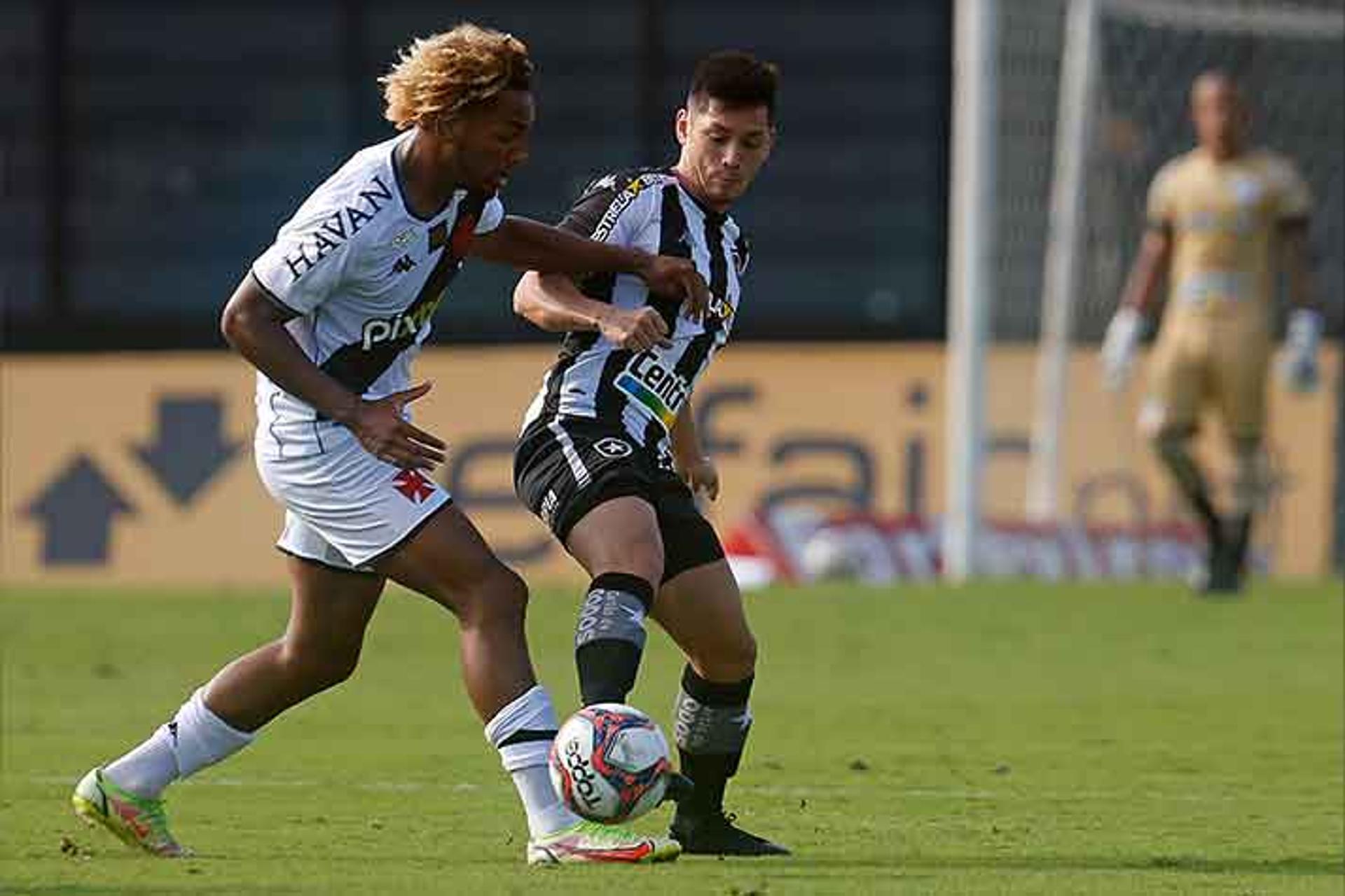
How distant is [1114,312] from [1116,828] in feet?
36.1

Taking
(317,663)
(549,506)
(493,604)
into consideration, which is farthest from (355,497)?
(549,506)

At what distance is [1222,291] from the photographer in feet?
55.0

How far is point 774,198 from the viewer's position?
21.8m

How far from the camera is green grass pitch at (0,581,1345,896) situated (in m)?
7.64

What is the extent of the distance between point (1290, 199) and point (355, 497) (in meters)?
9.89

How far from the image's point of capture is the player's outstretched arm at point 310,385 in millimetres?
7344

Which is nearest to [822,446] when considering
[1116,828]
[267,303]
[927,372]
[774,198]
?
[927,372]

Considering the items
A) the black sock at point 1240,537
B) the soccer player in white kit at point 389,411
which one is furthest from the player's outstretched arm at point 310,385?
the black sock at point 1240,537

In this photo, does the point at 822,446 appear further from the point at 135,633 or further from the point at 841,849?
the point at 841,849

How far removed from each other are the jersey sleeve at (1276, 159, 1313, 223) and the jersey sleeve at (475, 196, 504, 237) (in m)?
9.25

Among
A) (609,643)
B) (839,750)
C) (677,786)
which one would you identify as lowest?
(839,750)

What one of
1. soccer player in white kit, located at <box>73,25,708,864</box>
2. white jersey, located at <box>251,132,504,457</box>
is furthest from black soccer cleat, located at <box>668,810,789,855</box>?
white jersey, located at <box>251,132,504,457</box>

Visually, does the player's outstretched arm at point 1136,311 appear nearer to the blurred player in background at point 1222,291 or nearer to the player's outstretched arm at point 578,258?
the blurred player in background at point 1222,291

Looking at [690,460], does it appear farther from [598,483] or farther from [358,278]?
[358,278]
